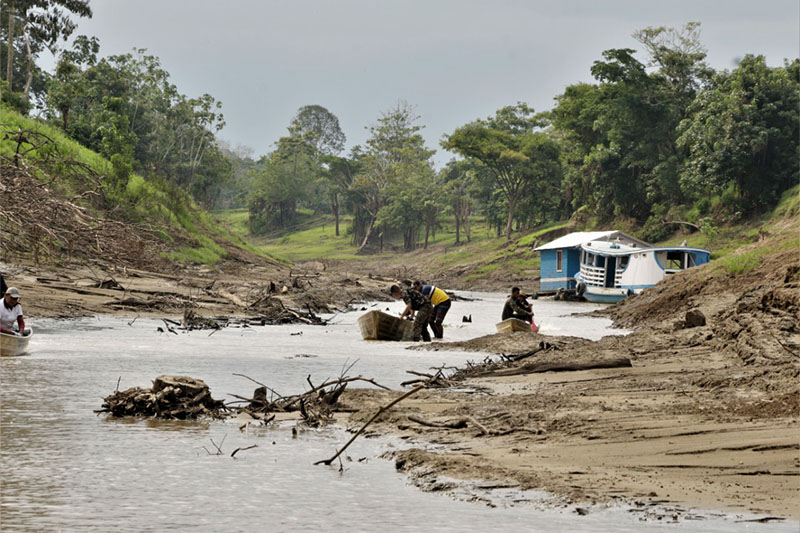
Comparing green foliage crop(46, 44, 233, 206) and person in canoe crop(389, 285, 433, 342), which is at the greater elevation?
green foliage crop(46, 44, 233, 206)

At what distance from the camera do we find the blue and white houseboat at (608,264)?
4503 centimetres

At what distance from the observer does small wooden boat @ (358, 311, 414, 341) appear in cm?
2447

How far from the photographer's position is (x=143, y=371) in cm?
1725

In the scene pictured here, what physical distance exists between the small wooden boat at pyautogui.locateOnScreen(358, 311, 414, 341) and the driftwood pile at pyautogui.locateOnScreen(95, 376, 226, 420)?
12083 millimetres

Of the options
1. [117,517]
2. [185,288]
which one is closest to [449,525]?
[117,517]

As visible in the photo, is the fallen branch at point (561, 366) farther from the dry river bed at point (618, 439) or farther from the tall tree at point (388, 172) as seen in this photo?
the tall tree at point (388, 172)

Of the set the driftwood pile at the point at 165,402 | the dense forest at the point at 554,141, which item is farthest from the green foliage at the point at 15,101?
the driftwood pile at the point at 165,402

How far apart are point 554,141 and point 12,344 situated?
7034 centimetres

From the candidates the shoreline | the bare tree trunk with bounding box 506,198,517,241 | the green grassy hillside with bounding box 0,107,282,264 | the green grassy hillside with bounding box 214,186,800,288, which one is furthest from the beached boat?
the bare tree trunk with bounding box 506,198,517,241

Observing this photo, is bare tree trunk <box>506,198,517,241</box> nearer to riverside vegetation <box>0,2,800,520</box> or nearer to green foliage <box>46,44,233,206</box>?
riverside vegetation <box>0,2,800,520</box>

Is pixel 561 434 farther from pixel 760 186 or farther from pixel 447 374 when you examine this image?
pixel 760 186

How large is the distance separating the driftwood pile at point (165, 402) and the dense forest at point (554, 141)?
78.6ft

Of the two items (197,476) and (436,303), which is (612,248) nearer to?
(436,303)

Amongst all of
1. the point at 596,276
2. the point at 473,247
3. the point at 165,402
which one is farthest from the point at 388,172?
the point at 165,402
